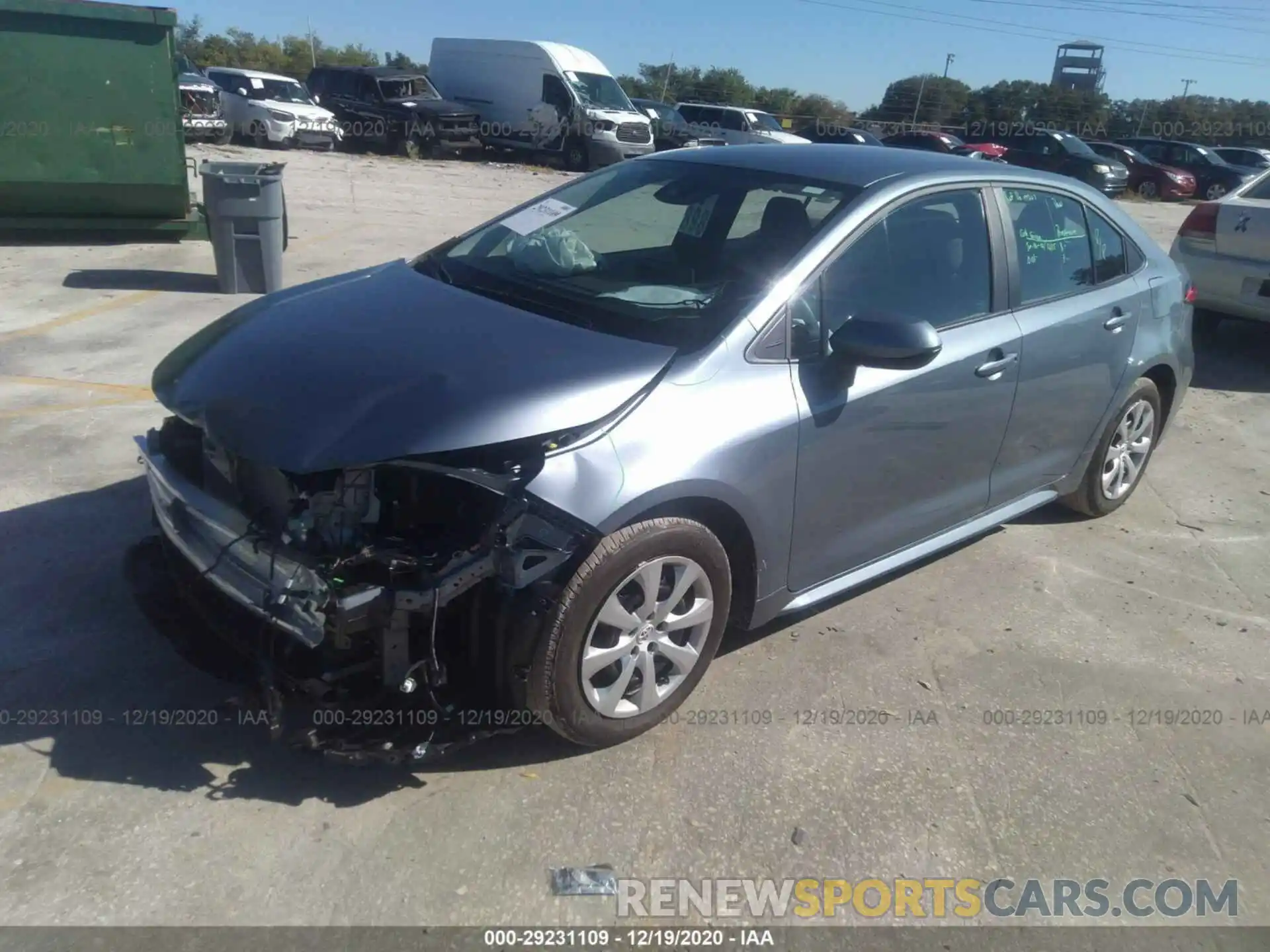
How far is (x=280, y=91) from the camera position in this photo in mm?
22656

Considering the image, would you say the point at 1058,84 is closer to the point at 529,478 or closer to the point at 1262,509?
the point at 1262,509

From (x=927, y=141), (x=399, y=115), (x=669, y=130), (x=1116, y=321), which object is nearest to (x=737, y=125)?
(x=669, y=130)

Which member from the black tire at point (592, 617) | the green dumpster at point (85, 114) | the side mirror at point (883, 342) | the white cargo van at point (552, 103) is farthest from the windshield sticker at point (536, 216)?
the white cargo van at point (552, 103)

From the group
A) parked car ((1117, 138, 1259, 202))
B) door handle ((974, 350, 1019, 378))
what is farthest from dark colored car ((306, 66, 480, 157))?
→ door handle ((974, 350, 1019, 378))

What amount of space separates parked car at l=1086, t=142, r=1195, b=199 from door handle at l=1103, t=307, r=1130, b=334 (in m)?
25.1

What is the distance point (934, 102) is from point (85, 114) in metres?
48.4

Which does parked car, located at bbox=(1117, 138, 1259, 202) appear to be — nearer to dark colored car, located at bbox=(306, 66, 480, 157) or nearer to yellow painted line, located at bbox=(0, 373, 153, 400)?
dark colored car, located at bbox=(306, 66, 480, 157)

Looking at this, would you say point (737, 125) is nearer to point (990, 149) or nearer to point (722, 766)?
point (990, 149)

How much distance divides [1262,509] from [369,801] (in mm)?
5059

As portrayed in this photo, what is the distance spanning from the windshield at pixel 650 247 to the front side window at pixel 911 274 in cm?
17

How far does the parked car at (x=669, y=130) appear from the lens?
27.2 metres

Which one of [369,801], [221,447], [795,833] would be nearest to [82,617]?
[221,447]

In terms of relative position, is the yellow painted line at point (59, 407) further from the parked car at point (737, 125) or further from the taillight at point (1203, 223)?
the parked car at point (737, 125)

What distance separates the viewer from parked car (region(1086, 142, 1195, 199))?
1063 inches
